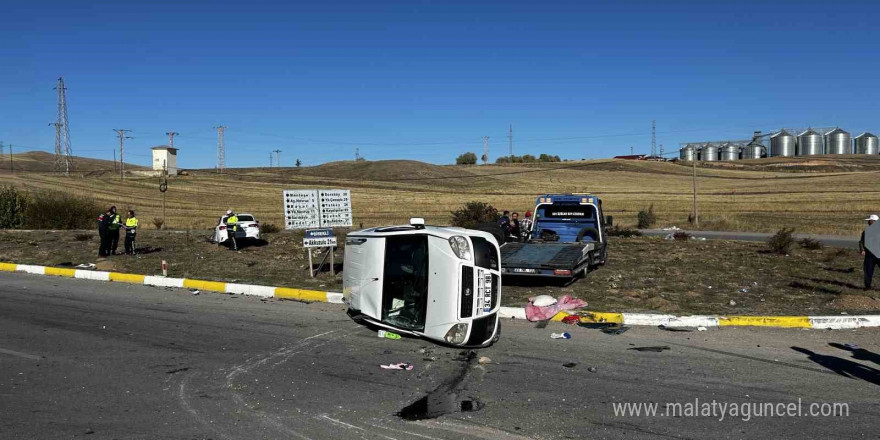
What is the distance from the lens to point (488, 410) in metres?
5.91

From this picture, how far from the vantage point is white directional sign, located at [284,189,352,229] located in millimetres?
15523

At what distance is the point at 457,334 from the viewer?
789 cm

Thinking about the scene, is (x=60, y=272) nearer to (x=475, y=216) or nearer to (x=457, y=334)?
(x=457, y=334)

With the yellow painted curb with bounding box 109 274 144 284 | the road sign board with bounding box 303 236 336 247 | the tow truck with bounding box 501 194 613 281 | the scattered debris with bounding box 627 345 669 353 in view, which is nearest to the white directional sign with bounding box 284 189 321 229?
the road sign board with bounding box 303 236 336 247

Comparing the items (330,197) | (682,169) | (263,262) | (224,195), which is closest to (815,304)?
(330,197)

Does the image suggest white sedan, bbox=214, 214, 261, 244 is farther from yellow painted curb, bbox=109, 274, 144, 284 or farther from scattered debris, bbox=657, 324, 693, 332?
scattered debris, bbox=657, 324, 693, 332

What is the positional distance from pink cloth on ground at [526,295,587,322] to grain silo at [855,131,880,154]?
142m

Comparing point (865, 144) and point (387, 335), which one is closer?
point (387, 335)

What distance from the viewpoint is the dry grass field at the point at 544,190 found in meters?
44.8

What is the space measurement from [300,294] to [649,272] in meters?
8.45

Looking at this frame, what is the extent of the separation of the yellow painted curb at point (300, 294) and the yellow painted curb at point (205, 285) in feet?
5.12

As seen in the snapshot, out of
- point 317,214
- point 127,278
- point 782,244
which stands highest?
point 317,214

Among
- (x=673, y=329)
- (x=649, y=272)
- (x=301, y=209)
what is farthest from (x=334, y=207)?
(x=673, y=329)

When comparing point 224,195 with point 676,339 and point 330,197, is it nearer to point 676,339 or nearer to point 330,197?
point 330,197
